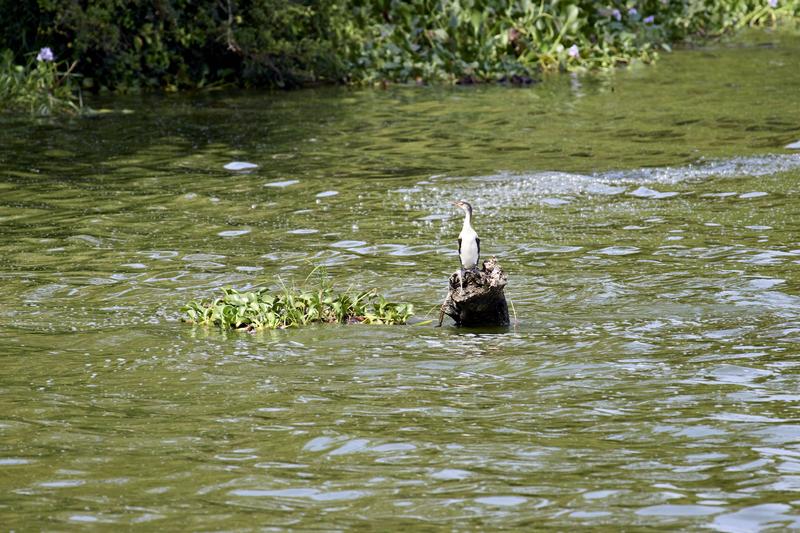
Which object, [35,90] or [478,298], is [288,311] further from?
[35,90]

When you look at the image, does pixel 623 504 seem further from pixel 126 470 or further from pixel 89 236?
pixel 89 236

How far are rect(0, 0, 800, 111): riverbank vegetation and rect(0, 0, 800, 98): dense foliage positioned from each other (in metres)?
0.02

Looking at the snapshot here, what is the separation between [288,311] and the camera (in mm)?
7855

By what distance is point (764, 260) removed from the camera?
9.11 meters

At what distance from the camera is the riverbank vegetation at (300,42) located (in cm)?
1870

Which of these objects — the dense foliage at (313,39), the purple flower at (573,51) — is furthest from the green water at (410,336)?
the purple flower at (573,51)

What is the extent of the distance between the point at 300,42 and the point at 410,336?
12.7 meters

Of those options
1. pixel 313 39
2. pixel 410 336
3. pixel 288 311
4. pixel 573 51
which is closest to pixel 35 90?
pixel 313 39

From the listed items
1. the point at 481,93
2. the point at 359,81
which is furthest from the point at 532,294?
the point at 359,81

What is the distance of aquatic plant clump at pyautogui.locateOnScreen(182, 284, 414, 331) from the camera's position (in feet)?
25.5

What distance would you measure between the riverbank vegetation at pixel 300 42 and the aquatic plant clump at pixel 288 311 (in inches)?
421

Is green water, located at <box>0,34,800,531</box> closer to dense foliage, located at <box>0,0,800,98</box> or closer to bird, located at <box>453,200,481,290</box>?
bird, located at <box>453,200,481,290</box>

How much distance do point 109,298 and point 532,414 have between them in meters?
3.83

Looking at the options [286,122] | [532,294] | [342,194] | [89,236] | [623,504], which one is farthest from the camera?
[286,122]
